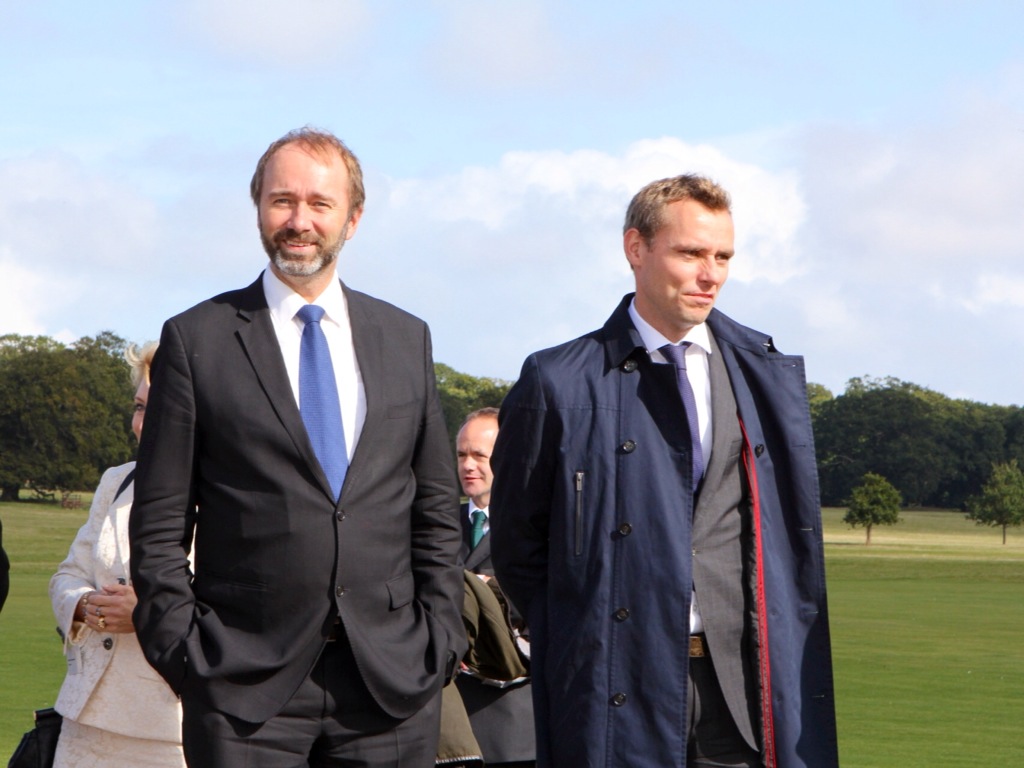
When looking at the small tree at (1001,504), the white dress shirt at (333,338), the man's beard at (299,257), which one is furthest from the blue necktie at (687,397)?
the small tree at (1001,504)

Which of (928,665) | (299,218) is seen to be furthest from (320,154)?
(928,665)

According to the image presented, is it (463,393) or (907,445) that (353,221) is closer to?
(907,445)

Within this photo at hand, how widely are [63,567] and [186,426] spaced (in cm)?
161

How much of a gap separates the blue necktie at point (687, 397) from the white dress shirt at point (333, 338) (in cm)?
98

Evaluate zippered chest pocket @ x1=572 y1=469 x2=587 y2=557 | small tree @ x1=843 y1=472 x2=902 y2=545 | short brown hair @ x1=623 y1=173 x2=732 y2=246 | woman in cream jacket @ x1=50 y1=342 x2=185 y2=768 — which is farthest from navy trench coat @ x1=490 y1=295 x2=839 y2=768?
small tree @ x1=843 y1=472 x2=902 y2=545

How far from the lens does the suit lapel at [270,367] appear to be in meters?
3.90

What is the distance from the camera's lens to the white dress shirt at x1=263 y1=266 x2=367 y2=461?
13.3 ft

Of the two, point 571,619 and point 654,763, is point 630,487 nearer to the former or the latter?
point 571,619

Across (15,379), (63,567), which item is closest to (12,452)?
(15,379)

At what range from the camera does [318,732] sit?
383 centimetres

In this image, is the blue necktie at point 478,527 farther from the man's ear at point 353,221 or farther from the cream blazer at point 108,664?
the man's ear at point 353,221

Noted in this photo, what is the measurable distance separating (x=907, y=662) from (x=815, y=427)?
107182 mm

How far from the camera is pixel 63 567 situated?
17.3 feet

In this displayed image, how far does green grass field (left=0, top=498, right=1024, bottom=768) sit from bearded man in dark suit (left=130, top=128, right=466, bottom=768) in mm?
6884
